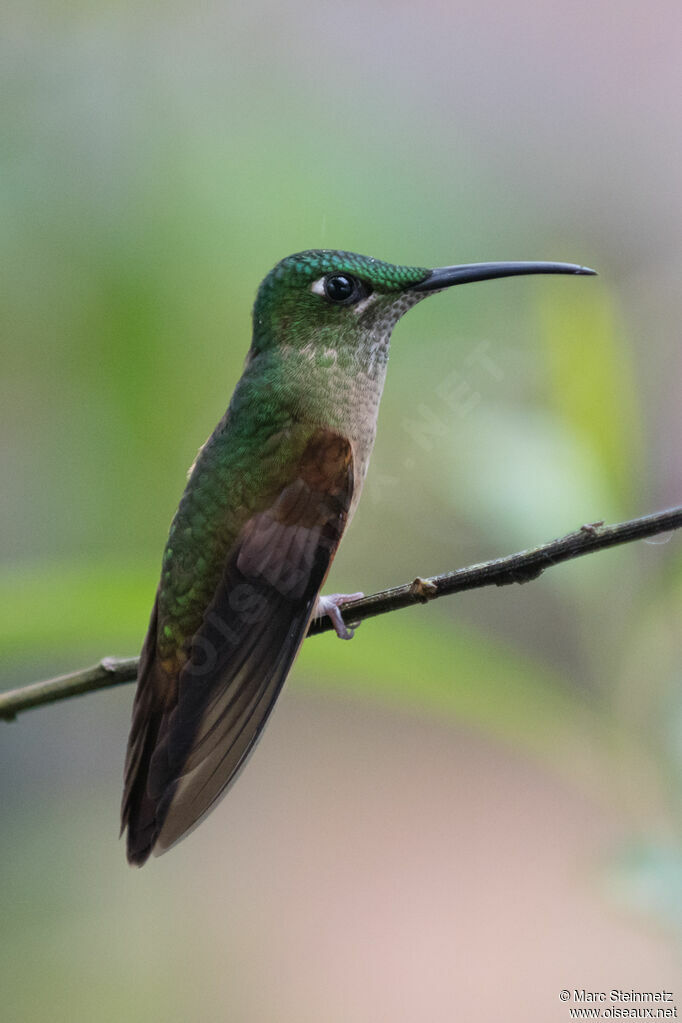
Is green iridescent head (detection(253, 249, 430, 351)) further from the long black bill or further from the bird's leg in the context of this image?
the bird's leg

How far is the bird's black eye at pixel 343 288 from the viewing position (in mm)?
714

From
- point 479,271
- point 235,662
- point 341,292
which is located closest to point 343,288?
point 341,292

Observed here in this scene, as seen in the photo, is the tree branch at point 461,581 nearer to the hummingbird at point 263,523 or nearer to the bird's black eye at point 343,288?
the hummingbird at point 263,523

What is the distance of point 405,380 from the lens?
37.3 inches

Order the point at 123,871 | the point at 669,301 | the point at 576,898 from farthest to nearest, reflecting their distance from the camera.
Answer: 1. the point at 123,871
2. the point at 669,301
3. the point at 576,898

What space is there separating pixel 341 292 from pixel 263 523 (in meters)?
0.18

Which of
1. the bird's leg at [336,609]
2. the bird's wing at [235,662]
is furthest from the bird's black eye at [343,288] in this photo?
the bird's leg at [336,609]

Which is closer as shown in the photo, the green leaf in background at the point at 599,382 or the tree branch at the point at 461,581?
the tree branch at the point at 461,581

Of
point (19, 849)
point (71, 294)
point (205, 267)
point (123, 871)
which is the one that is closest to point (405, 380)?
point (205, 267)

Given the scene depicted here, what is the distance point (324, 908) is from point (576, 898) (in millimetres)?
702

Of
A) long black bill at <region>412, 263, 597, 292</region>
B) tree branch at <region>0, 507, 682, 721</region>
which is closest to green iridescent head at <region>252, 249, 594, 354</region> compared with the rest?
long black bill at <region>412, 263, 597, 292</region>

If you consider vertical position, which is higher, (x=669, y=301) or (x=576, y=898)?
(x=669, y=301)

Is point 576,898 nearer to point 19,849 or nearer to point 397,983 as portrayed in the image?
point 397,983

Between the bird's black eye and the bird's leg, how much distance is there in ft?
0.72
